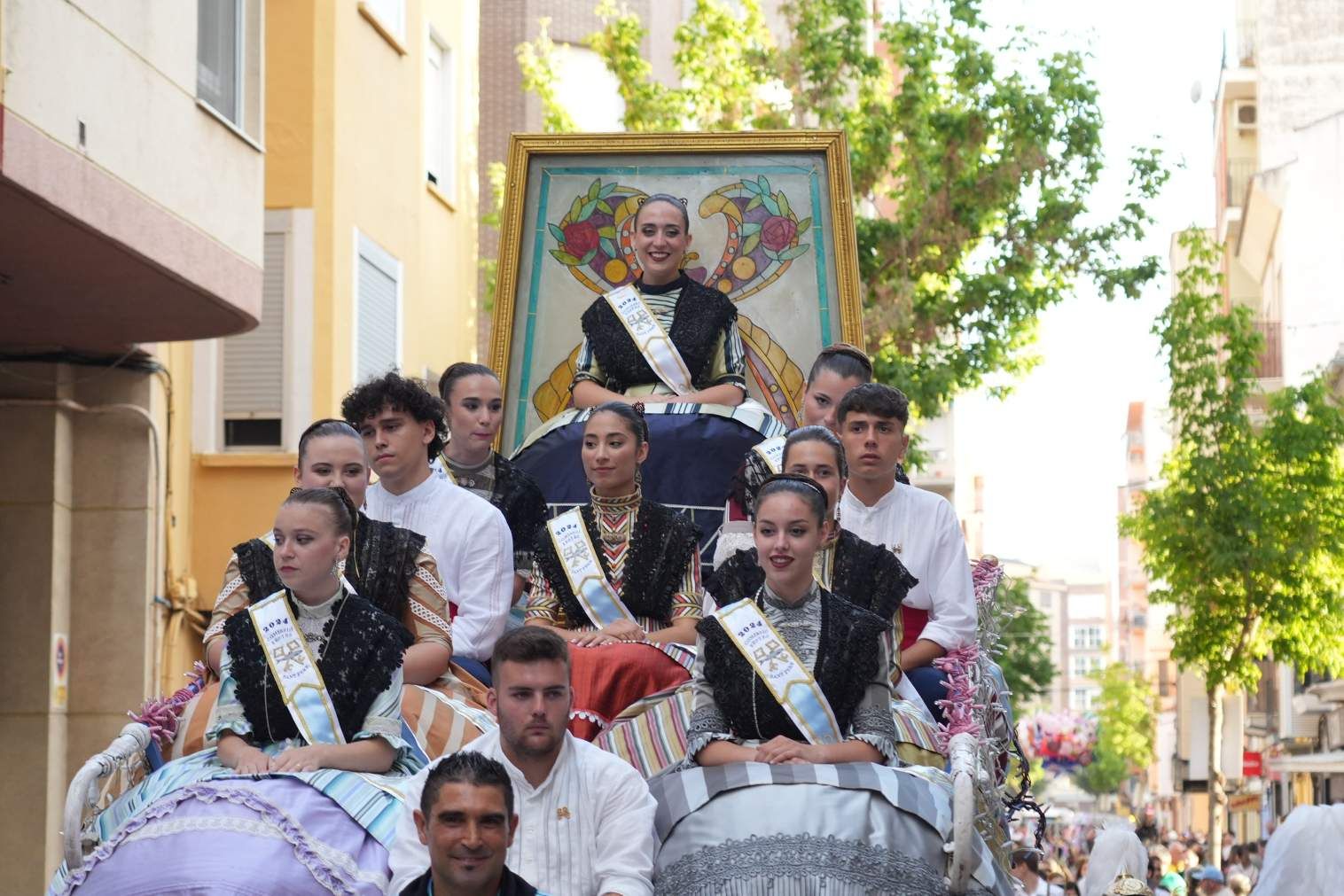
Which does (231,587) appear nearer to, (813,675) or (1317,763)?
(813,675)

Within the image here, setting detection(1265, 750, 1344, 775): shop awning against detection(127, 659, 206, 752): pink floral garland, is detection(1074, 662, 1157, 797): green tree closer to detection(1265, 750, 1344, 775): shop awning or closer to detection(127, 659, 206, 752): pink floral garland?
detection(1265, 750, 1344, 775): shop awning

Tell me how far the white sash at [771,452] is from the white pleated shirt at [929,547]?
87 centimetres

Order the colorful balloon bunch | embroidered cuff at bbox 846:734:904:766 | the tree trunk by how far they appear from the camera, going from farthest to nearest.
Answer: the colorful balloon bunch, the tree trunk, embroidered cuff at bbox 846:734:904:766

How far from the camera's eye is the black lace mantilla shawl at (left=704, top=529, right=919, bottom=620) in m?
7.27

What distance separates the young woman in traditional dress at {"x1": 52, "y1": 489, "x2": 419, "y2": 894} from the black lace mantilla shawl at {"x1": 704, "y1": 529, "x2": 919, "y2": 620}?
107 centimetres

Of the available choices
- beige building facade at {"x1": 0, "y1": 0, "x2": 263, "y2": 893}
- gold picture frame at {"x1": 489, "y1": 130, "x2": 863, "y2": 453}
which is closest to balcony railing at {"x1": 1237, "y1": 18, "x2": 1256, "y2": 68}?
beige building facade at {"x1": 0, "y1": 0, "x2": 263, "y2": 893}

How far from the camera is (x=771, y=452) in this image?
366 inches

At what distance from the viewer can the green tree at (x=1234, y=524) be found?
26641mm

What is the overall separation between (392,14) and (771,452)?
518 inches

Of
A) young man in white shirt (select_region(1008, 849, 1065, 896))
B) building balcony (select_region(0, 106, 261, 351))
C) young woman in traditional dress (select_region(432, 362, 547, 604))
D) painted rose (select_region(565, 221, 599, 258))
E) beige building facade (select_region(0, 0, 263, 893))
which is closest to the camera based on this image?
young woman in traditional dress (select_region(432, 362, 547, 604))

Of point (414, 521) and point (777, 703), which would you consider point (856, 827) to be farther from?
point (414, 521)

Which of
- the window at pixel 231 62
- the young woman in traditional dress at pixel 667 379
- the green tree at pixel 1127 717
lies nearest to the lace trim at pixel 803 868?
the young woman in traditional dress at pixel 667 379

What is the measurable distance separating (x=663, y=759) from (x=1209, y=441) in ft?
69.6

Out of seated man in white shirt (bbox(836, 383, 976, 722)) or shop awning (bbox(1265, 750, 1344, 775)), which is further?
shop awning (bbox(1265, 750, 1344, 775))
